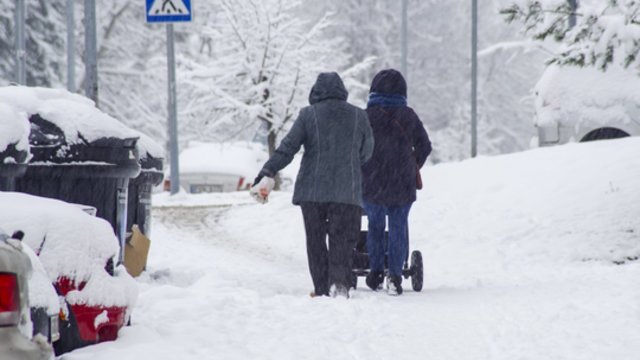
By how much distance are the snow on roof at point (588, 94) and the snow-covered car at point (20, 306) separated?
12.8m

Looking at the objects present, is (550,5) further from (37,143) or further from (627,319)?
(37,143)

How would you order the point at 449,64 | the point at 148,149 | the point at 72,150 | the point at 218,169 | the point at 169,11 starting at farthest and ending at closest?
1. the point at 449,64
2. the point at 218,169
3. the point at 169,11
4. the point at 148,149
5. the point at 72,150

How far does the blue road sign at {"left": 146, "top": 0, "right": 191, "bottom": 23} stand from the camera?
650 inches

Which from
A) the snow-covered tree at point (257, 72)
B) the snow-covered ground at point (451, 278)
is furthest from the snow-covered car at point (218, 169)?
the snow-covered ground at point (451, 278)

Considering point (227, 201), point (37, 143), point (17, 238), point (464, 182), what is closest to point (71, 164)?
point (37, 143)

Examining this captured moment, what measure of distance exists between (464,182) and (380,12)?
27.0 m

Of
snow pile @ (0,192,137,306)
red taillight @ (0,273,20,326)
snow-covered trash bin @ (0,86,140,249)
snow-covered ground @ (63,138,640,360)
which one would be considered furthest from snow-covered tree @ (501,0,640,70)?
red taillight @ (0,273,20,326)

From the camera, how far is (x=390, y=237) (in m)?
8.83

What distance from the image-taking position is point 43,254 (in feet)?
16.6

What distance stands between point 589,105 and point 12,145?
11.0 meters

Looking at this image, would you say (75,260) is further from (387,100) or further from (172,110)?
(172,110)

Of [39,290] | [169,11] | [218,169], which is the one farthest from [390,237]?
[218,169]

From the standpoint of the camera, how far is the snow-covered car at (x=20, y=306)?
372 centimetres

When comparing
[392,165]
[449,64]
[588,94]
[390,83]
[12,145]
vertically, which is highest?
[449,64]
